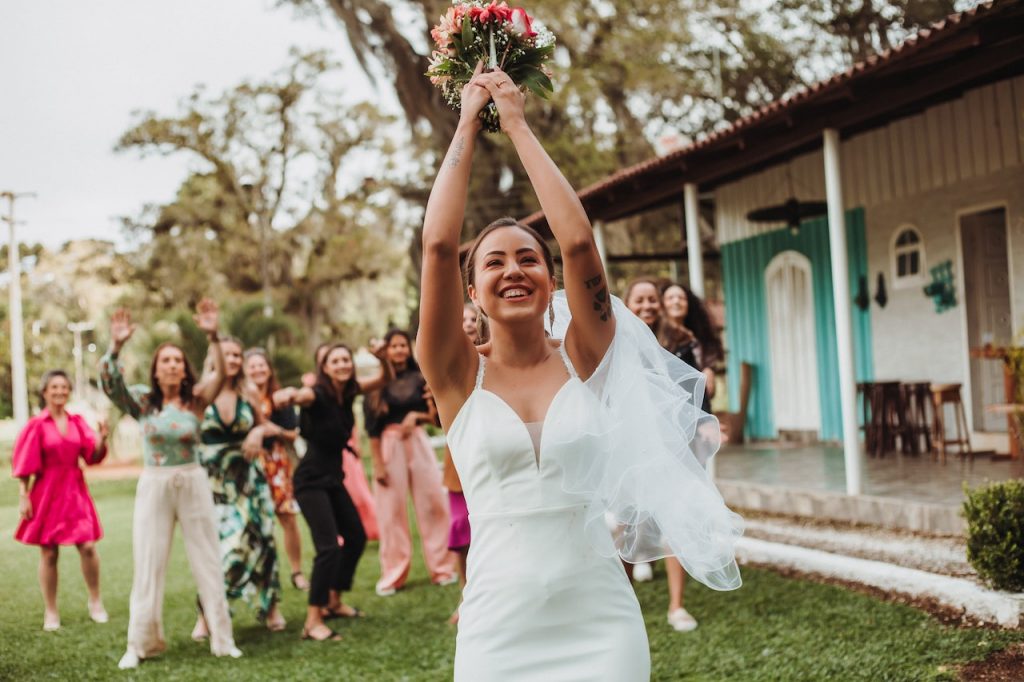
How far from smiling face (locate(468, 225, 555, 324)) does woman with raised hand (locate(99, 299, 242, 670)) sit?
4.26 m

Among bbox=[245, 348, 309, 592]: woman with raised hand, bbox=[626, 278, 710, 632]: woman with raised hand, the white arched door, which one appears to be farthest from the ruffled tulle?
the white arched door

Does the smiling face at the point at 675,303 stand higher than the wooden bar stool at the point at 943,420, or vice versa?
the smiling face at the point at 675,303

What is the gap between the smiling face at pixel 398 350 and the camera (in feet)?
27.8

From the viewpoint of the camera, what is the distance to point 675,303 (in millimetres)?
7105

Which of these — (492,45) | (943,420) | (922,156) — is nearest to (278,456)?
(492,45)

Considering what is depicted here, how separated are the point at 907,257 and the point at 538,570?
11.2 metres

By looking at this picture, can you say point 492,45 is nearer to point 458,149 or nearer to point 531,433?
point 458,149

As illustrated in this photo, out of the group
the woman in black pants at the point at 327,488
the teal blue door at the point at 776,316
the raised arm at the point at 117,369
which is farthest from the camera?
the teal blue door at the point at 776,316

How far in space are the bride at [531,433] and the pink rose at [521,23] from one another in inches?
9.5

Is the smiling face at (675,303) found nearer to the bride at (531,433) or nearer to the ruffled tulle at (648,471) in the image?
the ruffled tulle at (648,471)

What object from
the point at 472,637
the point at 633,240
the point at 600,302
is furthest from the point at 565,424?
the point at 633,240

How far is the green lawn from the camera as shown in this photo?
5.44 metres

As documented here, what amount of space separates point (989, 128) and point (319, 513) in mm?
8432

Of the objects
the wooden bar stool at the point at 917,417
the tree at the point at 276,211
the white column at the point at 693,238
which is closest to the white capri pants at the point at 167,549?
the white column at the point at 693,238
